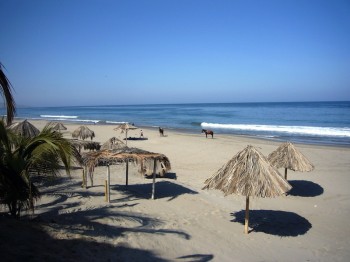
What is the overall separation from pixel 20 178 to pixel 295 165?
8796 millimetres

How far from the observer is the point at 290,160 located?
1075 centimetres

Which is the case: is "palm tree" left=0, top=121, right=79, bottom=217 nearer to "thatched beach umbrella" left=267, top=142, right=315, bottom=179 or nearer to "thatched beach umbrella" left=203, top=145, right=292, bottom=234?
"thatched beach umbrella" left=203, top=145, right=292, bottom=234

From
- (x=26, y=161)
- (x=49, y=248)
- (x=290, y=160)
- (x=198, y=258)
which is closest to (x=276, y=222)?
(x=290, y=160)

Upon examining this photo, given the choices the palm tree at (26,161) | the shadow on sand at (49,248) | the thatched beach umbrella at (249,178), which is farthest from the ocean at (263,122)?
the palm tree at (26,161)

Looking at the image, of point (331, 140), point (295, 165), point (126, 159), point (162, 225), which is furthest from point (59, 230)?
point (331, 140)

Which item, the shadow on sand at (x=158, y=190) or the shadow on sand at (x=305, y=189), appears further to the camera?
the shadow on sand at (x=305, y=189)

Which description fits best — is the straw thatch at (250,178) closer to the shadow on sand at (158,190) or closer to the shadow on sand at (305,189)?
the shadow on sand at (158,190)

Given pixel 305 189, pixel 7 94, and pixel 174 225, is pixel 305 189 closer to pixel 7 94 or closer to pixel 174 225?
pixel 174 225

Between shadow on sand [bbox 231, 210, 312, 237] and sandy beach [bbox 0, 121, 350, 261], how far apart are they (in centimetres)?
3

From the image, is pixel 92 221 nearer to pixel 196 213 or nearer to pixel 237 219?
pixel 196 213

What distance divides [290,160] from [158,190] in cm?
480

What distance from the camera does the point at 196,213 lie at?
27.9 ft

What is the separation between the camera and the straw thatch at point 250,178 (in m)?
6.98

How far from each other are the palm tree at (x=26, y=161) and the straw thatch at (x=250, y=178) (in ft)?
12.1
